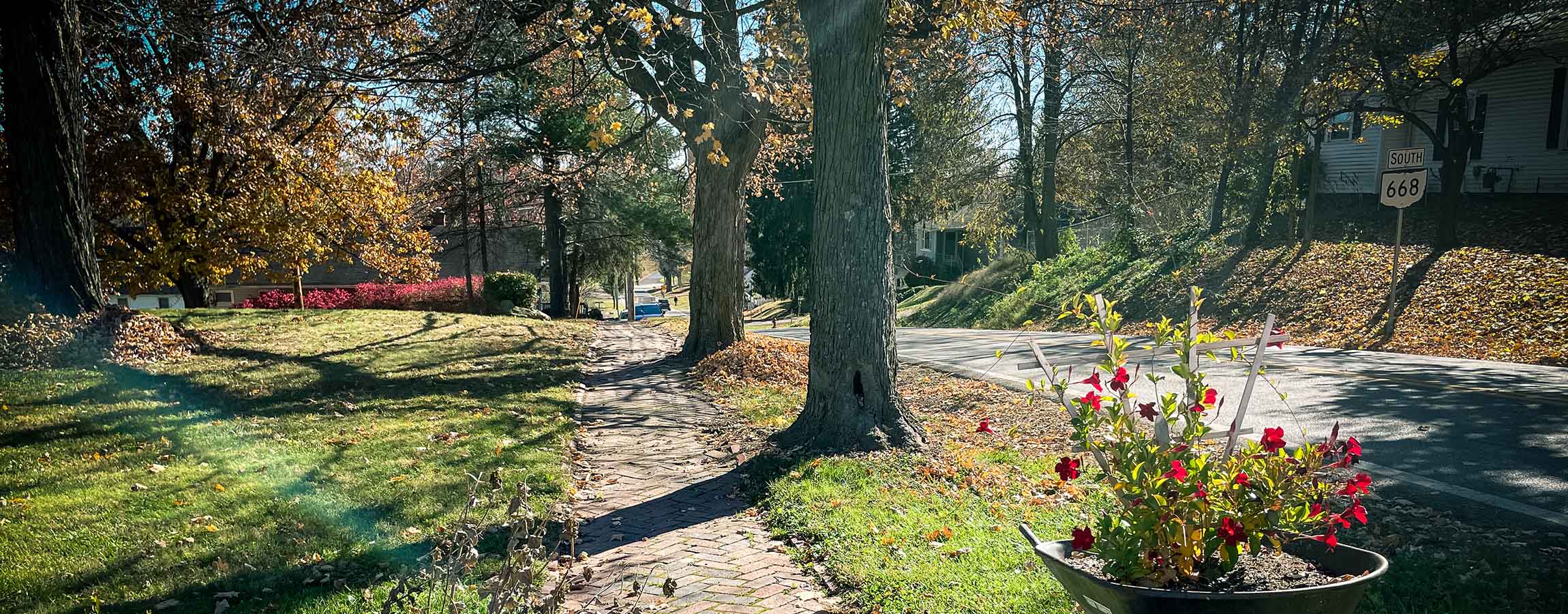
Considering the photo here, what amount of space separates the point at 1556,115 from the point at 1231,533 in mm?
23682

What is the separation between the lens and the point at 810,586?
464cm

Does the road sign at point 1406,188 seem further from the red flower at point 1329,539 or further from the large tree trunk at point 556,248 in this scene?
the large tree trunk at point 556,248

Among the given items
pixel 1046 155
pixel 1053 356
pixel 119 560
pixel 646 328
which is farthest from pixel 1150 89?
pixel 119 560

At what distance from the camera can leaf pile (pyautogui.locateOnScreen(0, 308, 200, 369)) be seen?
30.6ft

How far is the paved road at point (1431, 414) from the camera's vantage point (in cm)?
546

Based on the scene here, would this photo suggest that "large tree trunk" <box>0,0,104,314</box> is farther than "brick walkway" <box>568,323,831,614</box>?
Yes

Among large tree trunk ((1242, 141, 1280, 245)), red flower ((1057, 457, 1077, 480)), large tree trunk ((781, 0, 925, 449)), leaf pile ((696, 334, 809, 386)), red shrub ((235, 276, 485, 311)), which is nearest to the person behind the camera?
red flower ((1057, 457, 1077, 480))

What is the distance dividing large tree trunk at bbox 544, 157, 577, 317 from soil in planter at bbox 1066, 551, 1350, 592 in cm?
2779

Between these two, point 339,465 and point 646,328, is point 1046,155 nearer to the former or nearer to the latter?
point 646,328

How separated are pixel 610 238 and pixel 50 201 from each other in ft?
68.8

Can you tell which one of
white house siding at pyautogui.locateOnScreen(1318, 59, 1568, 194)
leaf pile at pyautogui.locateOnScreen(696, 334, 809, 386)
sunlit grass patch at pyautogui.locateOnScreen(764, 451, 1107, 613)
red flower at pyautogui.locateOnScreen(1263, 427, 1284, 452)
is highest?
white house siding at pyautogui.locateOnScreen(1318, 59, 1568, 194)

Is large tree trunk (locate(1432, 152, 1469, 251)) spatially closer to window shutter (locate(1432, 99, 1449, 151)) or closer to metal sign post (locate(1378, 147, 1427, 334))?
window shutter (locate(1432, 99, 1449, 151))

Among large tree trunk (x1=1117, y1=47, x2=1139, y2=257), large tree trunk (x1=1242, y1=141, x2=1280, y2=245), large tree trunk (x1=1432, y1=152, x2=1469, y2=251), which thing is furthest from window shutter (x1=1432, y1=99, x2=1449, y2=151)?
large tree trunk (x1=1117, y1=47, x2=1139, y2=257)

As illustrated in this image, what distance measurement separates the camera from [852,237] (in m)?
7.27
